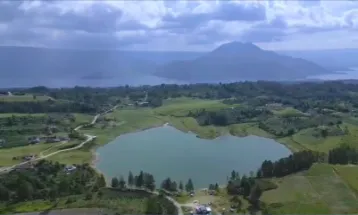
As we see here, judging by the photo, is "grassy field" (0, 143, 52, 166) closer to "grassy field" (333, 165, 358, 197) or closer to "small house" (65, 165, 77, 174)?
"small house" (65, 165, 77, 174)

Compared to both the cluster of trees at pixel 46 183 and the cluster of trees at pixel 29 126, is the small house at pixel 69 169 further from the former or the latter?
the cluster of trees at pixel 29 126

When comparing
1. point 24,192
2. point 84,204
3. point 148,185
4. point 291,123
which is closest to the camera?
point 84,204

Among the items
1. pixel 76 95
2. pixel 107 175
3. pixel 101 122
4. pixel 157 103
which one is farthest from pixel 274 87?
pixel 107 175

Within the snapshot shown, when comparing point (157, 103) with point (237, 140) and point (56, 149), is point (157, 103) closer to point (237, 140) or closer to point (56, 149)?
point (237, 140)

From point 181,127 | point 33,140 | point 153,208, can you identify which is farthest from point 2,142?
point 153,208

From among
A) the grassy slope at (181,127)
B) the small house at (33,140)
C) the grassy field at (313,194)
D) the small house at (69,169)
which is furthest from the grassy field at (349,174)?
the small house at (33,140)

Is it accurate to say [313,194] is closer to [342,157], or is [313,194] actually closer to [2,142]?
[342,157]
